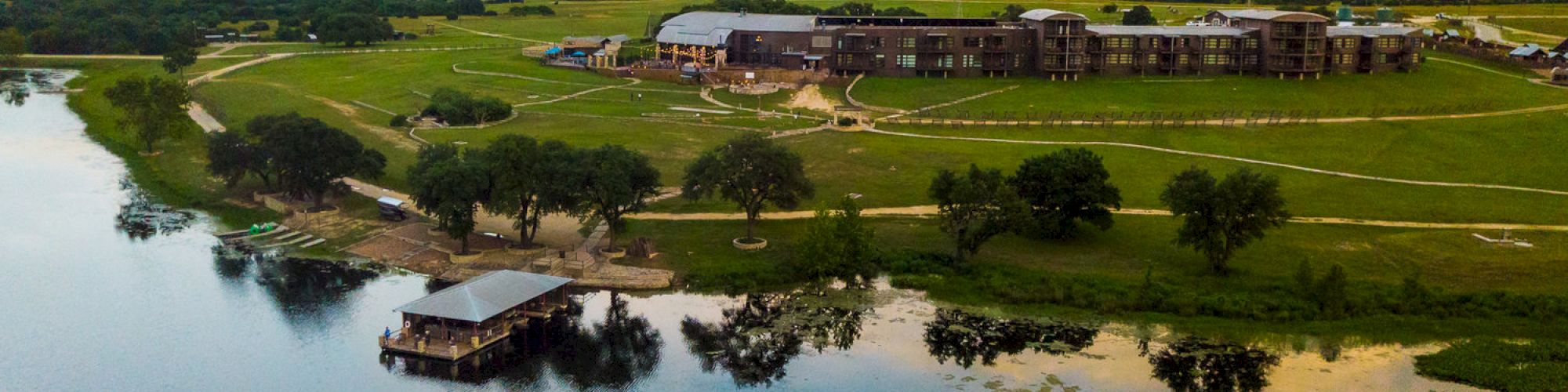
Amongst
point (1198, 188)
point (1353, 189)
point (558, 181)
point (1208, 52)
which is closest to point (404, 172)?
point (558, 181)

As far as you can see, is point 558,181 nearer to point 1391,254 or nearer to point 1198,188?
point 1198,188

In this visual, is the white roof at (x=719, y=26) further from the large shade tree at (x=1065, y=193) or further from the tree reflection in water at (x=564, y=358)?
the tree reflection in water at (x=564, y=358)

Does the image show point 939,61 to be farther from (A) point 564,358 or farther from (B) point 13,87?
(B) point 13,87

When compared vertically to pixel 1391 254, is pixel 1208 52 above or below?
above

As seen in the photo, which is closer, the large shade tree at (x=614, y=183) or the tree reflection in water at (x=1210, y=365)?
the tree reflection in water at (x=1210, y=365)

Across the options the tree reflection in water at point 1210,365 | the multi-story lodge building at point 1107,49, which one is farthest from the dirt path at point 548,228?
the multi-story lodge building at point 1107,49

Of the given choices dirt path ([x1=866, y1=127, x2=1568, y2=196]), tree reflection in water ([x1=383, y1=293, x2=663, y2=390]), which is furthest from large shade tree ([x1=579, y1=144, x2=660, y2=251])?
dirt path ([x1=866, y1=127, x2=1568, y2=196])
